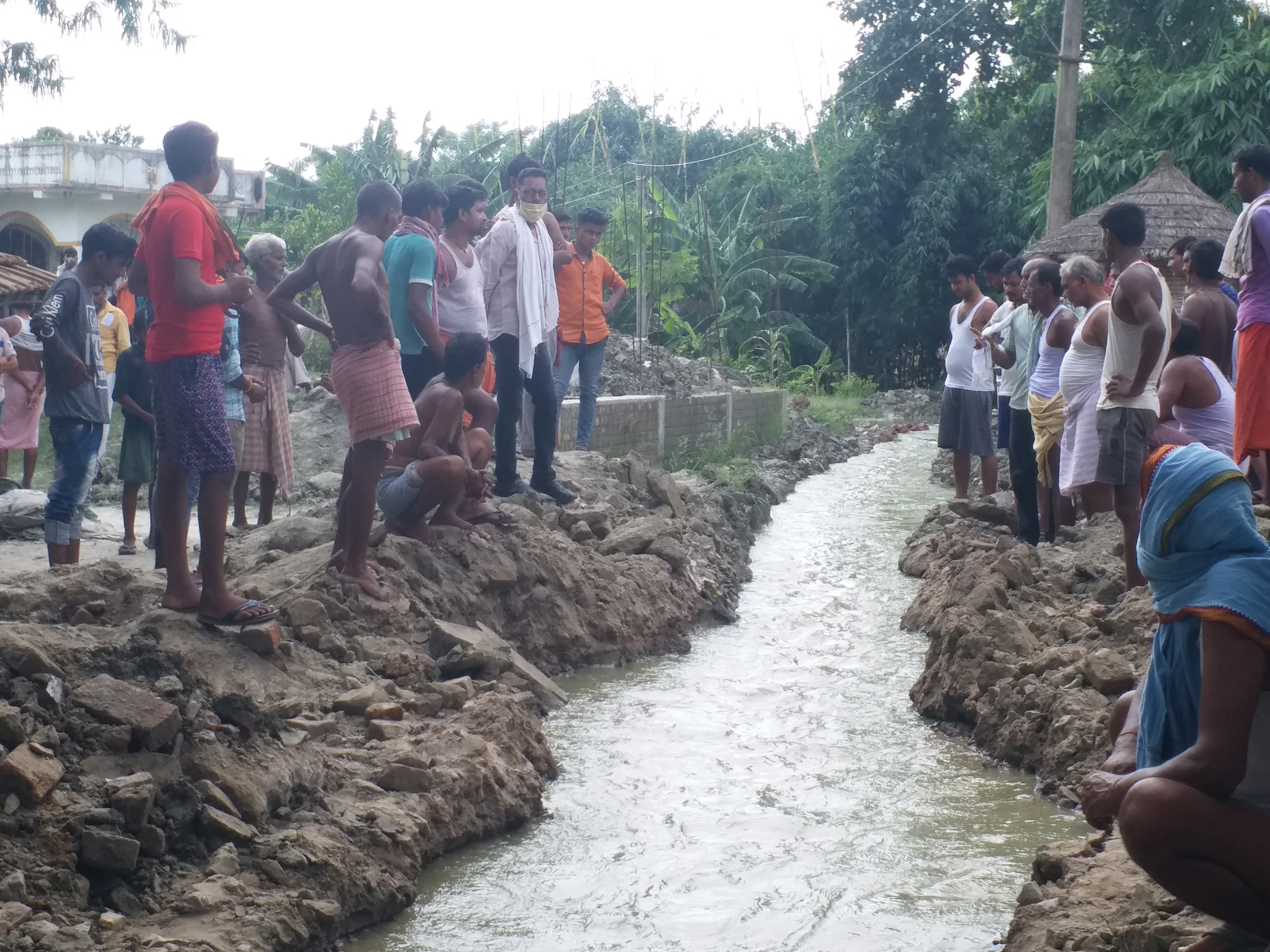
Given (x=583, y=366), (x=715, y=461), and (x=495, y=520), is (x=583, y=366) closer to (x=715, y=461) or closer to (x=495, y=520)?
(x=495, y=520)

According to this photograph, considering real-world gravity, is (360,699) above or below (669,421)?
below

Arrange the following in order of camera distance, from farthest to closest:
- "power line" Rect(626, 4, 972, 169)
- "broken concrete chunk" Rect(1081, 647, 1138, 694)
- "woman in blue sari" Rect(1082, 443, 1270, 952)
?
1. "power line" Rect(626, 4, 972, 169)
2. "broken concrete chunk" Rect(1081, 647, 1138, 694)
3. "woman in blue sari" Rect(1082, 443, 1270, 952)

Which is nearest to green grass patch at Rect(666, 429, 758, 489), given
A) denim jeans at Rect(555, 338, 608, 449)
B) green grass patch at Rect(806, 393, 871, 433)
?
denim jeans at Rect(555, 338, 608, 449)

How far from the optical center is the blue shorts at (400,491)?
6371 millimetres

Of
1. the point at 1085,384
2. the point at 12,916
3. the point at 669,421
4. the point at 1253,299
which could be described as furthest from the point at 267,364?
the point at 669,421

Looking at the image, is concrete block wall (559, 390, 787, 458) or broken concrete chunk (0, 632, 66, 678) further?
concrete block wall (559, 390, 787, 458)

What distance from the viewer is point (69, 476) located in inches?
251

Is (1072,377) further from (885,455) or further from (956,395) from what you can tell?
(885,455)

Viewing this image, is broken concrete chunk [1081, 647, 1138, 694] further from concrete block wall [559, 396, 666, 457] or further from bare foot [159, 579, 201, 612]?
concrete block wall [559, 396, 666, 457]

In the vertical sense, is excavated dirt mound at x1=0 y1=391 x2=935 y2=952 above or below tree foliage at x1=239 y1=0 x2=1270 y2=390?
below

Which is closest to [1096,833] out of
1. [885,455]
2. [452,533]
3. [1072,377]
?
[1072,377]

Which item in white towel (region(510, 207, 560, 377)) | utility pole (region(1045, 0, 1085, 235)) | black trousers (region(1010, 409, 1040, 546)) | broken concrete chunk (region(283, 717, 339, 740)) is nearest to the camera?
broken concrete chunk (region(283, 717, 339, 740))

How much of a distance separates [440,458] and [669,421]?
7.31 m

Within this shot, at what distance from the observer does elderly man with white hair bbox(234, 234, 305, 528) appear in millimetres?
7340
